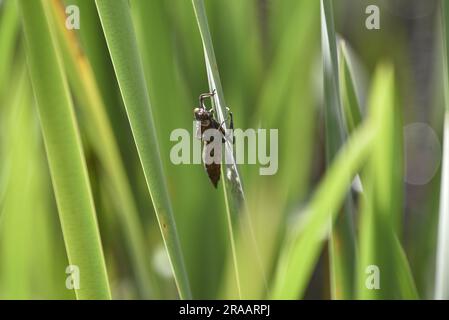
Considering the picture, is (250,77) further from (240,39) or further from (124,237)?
(124,237)

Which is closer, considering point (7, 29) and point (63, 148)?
point (63, 148)

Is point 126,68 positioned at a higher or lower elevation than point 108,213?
higher

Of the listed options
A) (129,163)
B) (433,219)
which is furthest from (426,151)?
(129,163)

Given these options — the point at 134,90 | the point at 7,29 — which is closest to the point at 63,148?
the point at 134,90

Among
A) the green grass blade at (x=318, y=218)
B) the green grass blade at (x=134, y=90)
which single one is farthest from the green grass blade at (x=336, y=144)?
the green grass blade at (x=134, y=90)

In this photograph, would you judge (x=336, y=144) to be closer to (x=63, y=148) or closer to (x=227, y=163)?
(x=227, y=163)

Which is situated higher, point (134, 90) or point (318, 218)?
point (134, 90)
